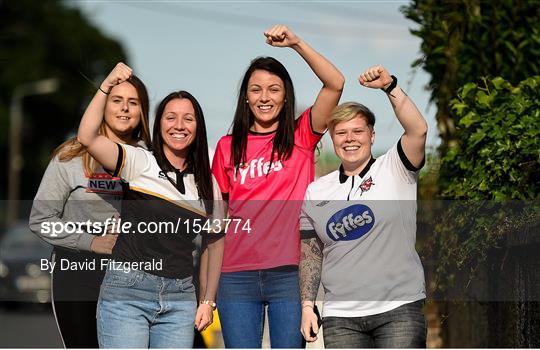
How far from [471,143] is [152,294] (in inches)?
85.1

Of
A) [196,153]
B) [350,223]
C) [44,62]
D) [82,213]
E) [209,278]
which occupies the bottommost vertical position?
[209,278]

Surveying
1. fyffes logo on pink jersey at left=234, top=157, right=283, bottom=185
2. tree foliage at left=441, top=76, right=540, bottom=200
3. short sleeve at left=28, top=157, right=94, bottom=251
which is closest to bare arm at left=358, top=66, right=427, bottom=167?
fyffes logo on pink jersey at left=234, top=157, right=283, bottom=185

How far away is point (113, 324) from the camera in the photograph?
4.98 metres

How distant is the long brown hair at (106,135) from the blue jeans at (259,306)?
0.85m

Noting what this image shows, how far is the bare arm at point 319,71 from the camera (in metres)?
5.01

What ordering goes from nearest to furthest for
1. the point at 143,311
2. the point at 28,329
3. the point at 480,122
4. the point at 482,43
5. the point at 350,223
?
the point at 350,223 < the point at 143,311 < the point at 480,122 < the point at 482,43 < the point at 28,329

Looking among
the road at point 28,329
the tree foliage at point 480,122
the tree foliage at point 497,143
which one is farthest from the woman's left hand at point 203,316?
the road at point 28,329

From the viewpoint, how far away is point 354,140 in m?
4.95

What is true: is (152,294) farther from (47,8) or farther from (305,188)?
(47,8)

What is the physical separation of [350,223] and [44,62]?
49502 mm

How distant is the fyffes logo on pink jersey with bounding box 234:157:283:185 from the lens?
5.10 m

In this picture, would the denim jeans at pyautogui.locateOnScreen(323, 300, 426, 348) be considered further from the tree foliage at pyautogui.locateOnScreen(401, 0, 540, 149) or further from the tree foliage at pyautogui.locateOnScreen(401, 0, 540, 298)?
the tree foliage at pyautogui.locateOnScreen(401, 0, 540, 149)

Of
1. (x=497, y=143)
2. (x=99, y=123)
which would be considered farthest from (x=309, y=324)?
(x=497, y=143)

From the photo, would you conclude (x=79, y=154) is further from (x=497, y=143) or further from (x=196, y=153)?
(x=497, y=143)
